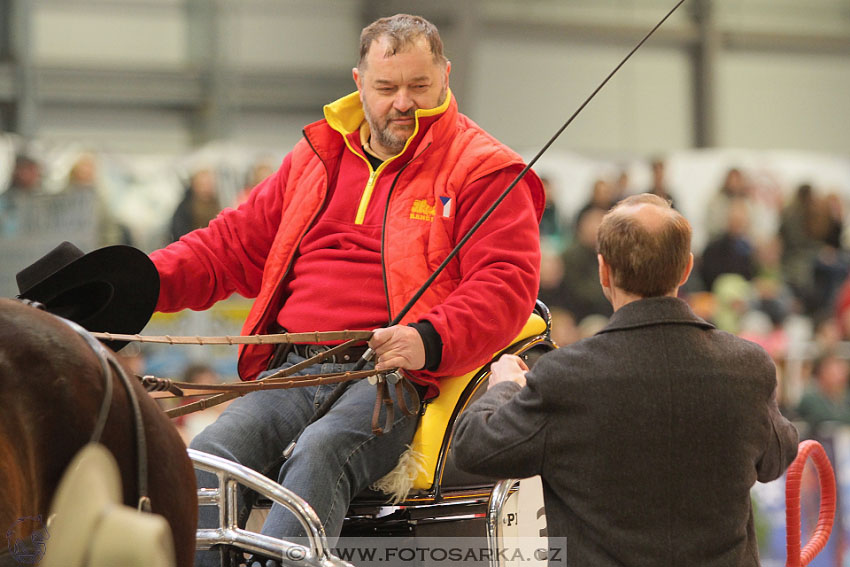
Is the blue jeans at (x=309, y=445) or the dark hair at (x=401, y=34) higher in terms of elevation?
the dark hair at (x=401, y=34)

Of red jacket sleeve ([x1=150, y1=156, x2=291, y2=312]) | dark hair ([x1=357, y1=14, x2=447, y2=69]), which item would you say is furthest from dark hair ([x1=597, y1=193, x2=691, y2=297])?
red jacket sleeve ([x1=150, y1=156, x2=291, y2=312])

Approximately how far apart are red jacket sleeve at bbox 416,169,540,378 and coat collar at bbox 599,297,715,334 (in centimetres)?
53

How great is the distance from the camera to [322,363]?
2.47 meters

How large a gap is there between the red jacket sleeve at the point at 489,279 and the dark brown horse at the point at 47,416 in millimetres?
862

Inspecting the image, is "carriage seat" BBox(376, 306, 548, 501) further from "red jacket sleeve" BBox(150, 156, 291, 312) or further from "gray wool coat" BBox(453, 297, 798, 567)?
"red jacket sleeve" BBox(150, 156, 291, 312)

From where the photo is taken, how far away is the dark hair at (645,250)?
1.82 metres

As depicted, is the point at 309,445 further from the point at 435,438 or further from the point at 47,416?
the point at 47,416

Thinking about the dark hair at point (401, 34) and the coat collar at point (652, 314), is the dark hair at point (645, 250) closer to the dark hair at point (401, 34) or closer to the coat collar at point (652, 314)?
the coat collar at point (652, 314)

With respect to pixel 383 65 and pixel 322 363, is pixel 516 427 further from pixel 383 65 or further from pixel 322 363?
pixel 383 65

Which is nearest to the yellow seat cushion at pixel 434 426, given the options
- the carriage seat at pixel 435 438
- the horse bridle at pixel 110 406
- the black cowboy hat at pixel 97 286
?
the carriage seat at pixel 435 438

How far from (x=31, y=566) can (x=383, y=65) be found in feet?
4.64

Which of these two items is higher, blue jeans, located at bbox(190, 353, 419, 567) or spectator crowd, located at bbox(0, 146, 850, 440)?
blue jeans, located at bbox(190, 353, 419, 567)

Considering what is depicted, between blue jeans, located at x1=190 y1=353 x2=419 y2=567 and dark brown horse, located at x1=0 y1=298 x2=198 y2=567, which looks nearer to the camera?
dark brown horse, located at x1=0 y1=298 x2=198 y2=567

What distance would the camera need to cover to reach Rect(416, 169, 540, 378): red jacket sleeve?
91.8 inches
